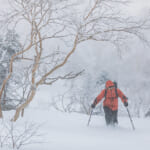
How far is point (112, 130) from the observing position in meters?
7.00

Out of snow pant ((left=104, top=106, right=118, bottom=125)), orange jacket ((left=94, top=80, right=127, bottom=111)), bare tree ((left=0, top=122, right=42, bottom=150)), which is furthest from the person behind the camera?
snow pant ((left=104, top=106, right=118, bottom=125))

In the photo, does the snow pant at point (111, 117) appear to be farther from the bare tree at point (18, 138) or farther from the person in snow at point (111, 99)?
the bare tree at point (18, 138)

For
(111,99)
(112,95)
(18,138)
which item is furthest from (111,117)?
(18,138)

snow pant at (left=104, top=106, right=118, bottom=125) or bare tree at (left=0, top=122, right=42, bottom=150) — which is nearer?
bare tree at (left=0, top=122, right=42, bottom=150)

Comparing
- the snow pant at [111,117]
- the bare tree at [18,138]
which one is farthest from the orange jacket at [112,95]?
the bare tree at [18,138]

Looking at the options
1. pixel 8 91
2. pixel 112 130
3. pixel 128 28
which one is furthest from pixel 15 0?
pixel 8 91

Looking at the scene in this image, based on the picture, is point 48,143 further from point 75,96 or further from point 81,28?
point 75,96

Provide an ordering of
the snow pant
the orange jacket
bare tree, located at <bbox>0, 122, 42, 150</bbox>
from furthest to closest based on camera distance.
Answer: the snow pant, the orange jacket, bare tree, located at <bbox>0, 122, 42, 150</bbox>

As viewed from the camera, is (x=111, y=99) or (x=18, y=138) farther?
(x=111, y=99)

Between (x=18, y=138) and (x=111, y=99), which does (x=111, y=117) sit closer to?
(x=111, y=99)

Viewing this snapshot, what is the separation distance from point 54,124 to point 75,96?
801 inches

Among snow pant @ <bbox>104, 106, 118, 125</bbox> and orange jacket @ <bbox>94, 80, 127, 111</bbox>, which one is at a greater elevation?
orange jacket @ <bbox>94, 80, 127, 111</bbox>

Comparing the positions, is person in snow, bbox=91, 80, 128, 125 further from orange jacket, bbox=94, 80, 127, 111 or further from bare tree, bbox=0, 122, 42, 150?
bare tree, bbox=0, 122, 42, 150

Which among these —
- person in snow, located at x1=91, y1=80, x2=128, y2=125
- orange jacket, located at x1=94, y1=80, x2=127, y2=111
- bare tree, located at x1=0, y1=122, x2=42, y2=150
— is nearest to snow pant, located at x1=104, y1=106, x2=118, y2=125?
person in snow, located at x1=91, y1=80, x2=128, y2=125
